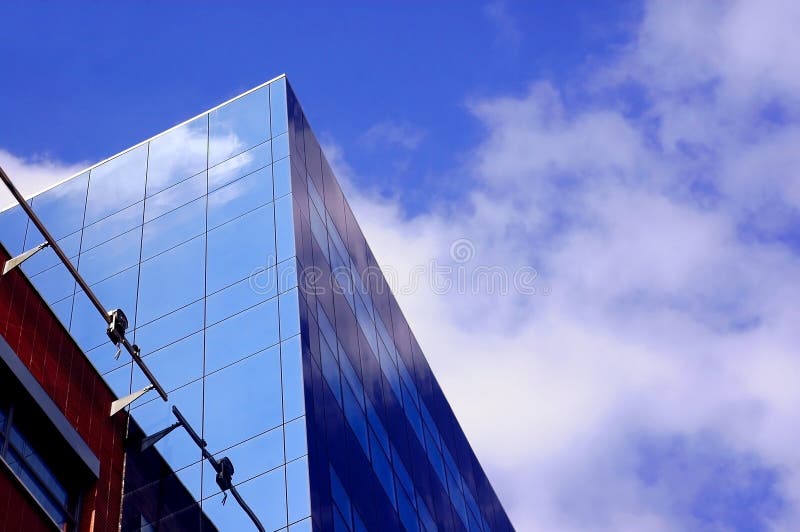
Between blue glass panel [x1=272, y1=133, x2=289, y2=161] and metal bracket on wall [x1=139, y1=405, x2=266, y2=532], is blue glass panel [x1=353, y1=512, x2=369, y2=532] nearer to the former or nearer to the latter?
metal bracket on wall [x1=139, y1=405, x2=266, y2=532]

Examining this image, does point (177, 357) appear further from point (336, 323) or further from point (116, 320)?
point (116, 320)

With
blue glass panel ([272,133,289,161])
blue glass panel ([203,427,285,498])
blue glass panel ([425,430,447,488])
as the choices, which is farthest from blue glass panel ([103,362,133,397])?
blue glass panel ([425,430,447,488])

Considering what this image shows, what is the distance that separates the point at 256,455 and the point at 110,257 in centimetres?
1493

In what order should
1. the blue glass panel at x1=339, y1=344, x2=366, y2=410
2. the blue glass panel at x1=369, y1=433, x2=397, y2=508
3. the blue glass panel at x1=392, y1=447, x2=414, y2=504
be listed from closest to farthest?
the blue glass panel at x1=339, y1=344, x2=366, y2=410, the blue glass panel at x1=369, y1=433, x2=397, y2=508, the blue glass panel at x1=392, y1=447, x2=414, y2=504

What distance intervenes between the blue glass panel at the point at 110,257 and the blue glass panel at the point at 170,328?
456 centimetres

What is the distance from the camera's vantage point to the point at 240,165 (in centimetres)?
4450

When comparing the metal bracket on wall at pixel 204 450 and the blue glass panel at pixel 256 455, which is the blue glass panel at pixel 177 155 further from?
the metal bracket on wall at pixel 204 450

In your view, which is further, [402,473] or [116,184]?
[116,184]

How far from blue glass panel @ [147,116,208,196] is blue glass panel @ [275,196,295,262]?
6.45 m

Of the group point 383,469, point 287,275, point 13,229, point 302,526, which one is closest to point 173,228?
point 13,229

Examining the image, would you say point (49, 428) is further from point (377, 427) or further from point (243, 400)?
point (377, 427)

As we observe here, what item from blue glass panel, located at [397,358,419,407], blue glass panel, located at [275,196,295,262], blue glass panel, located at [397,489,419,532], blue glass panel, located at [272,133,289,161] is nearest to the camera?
blue glass panel, located at [275,196,295,262]

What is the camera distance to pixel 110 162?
50031 millimetres

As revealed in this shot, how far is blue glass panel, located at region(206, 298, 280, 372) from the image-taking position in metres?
36.7
